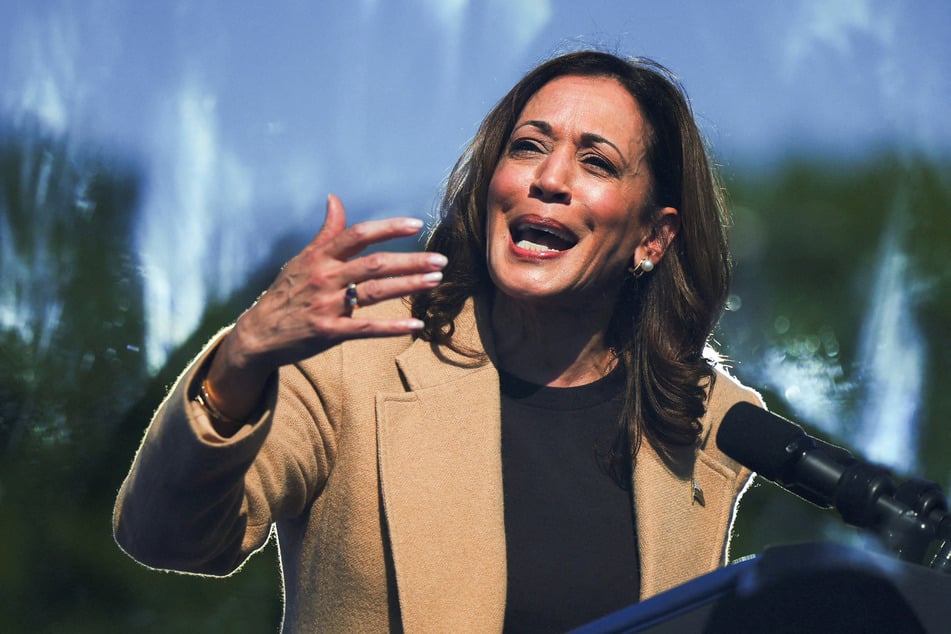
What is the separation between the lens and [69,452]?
15.1 feet

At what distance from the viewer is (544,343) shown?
280 cm

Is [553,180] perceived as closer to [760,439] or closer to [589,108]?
[589,108]

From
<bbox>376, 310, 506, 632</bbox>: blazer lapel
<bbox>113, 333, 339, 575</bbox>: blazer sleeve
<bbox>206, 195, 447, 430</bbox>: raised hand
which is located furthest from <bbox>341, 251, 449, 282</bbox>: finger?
<bbox>376, 310, 506, 632</bbox>: blazer lapel

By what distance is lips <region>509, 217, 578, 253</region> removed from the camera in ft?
8.74

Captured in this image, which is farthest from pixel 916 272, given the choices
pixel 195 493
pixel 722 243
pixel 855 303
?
pixel 195 493

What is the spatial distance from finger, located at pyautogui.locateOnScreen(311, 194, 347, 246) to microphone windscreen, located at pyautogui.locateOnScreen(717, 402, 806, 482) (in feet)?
2.15

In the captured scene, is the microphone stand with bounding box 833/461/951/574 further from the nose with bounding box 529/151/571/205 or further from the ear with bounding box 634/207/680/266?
the ear with bounding box 634/207/680/266

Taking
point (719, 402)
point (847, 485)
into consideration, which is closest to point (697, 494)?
point (719, 402)

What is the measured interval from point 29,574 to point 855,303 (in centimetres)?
377

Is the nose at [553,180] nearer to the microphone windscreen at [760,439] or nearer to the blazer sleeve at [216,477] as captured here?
the blazer sleeve at [216,477]

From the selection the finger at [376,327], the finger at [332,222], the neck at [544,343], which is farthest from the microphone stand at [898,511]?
the neck at [544,343]

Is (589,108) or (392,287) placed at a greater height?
(589,108)

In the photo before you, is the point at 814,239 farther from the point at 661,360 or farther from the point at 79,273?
the point at 79,273

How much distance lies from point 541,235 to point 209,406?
108cm
